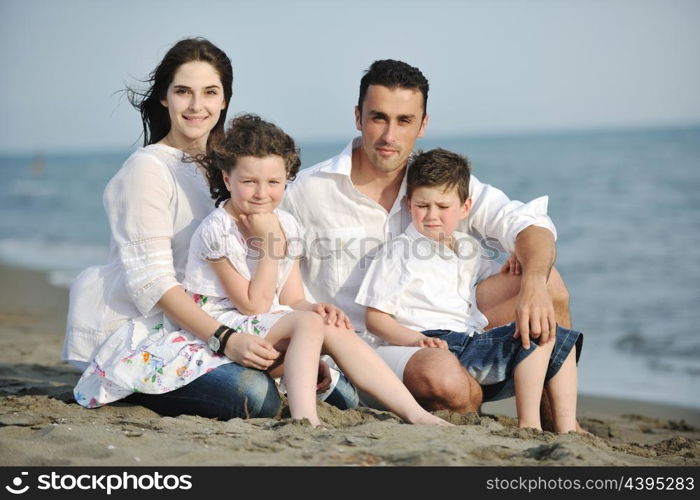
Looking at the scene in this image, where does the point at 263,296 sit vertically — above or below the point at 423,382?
above

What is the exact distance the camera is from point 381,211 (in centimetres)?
423

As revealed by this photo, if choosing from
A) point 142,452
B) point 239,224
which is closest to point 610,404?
point 239,224

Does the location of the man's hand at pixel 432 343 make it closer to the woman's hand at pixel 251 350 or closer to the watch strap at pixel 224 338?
the woman's hand at pixel 251 350

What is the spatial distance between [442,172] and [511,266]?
1.85 ft

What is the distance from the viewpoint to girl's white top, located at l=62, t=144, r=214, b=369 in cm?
368

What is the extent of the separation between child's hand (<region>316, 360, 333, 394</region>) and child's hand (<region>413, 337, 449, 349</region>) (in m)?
0.42

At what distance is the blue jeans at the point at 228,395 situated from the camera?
3.54 m

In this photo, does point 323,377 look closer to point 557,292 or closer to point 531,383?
point 531,383

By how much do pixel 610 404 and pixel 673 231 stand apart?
746 cm

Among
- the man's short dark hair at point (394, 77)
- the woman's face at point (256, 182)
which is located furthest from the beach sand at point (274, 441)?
the man's short dark hair at point (394, 77)

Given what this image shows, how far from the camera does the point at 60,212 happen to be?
18250 millimetres

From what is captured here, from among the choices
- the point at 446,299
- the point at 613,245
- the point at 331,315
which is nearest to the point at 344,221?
the point at 446,299
